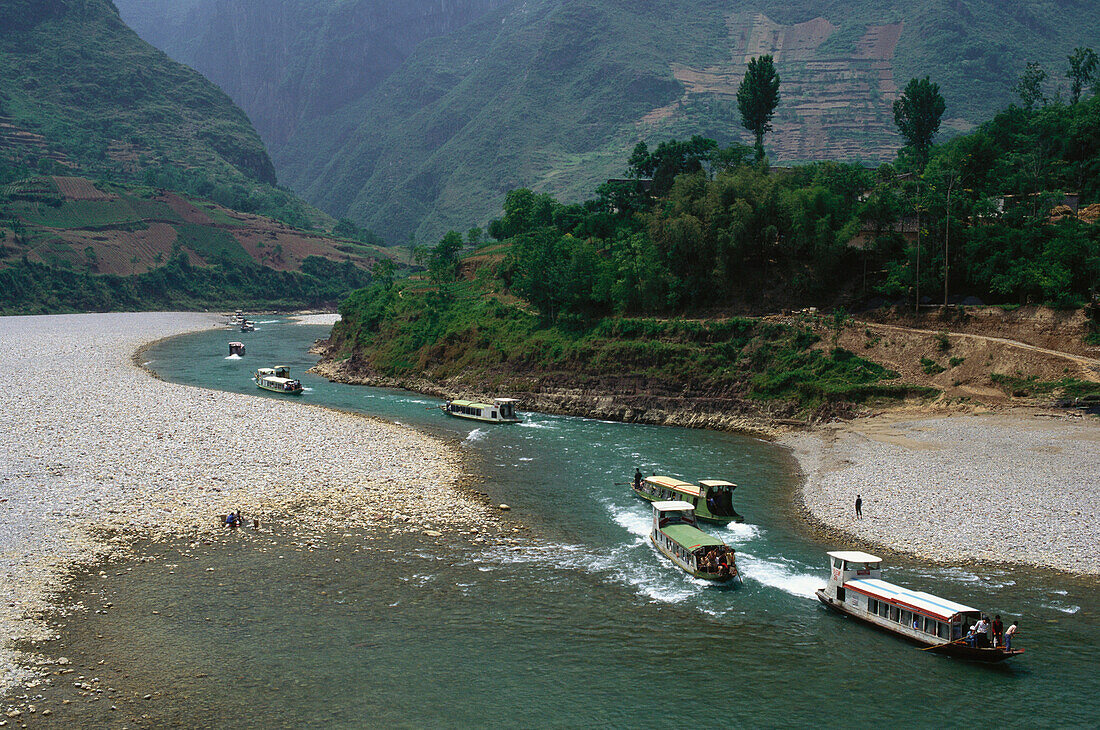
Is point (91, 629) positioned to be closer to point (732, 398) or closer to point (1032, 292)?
point (732, 398)

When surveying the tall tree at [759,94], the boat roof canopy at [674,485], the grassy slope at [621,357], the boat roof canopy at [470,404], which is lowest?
the boat roof canopy at [674,485]

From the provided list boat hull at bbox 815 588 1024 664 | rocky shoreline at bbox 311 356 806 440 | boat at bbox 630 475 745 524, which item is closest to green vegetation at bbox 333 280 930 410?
rocky shoreline at bbox 311 356 806 440

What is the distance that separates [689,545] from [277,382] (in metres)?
64.1

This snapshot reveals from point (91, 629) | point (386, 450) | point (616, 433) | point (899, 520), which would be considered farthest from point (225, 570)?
point (616, 433)

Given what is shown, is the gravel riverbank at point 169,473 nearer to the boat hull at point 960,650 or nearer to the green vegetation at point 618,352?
the boat hull at point 960,650

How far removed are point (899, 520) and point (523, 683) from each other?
24.8 meters

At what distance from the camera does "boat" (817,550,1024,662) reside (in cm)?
2845

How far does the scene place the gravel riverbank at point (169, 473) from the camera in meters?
37.0

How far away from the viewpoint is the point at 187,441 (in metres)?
57.1

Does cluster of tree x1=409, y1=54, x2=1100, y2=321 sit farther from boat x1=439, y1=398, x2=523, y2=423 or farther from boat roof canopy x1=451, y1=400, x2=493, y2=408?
boat x1=439, y1=398, x2=523, y2=423

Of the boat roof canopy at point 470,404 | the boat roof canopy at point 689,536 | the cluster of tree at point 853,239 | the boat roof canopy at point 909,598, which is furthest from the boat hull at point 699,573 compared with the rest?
the cluster of tree at point 853,239

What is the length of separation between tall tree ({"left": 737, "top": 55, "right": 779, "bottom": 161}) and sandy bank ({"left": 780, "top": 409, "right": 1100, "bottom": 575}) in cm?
5935

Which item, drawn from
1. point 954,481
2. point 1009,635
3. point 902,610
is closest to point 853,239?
point 954,481

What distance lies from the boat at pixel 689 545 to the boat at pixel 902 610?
4.29 meters
